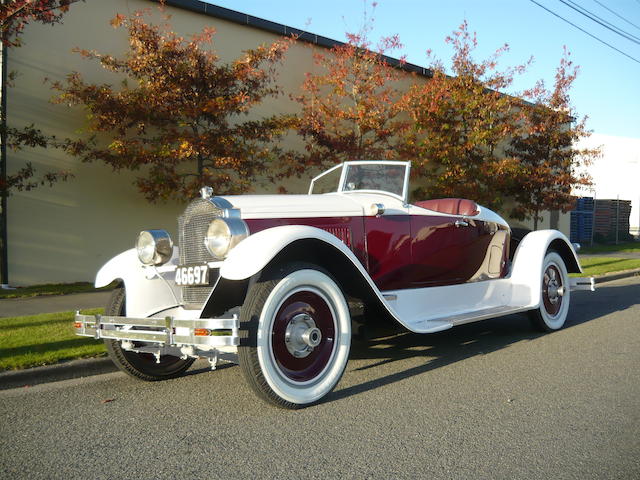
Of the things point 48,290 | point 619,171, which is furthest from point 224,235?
point 619,171

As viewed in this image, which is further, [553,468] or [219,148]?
[219,148]

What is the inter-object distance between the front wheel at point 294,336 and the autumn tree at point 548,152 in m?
13.0

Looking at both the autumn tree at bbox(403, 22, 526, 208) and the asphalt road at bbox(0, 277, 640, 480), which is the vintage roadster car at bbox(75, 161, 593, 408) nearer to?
the asphalt road at bbox(0, 277, 640, 480)

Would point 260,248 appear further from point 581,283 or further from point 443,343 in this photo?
point 581,283

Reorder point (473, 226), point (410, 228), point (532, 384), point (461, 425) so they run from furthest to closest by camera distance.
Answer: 1. point (473, 226)
2. point (410, 228)
3. point (532, 384)
4. point (461, 425)

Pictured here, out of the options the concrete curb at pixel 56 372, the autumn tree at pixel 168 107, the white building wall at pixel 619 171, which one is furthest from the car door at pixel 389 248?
the white building wall at pixel 619 171

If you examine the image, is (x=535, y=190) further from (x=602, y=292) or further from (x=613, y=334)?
(x=613, y=334)

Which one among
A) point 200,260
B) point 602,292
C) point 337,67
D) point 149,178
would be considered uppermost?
point 337,67

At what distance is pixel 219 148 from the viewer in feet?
33.8

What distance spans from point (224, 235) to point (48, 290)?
22.7 ft

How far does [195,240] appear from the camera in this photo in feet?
15.6

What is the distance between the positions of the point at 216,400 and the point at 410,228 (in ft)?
7.72

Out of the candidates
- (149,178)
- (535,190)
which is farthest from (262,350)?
(535,190)

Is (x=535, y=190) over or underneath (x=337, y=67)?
underneath
